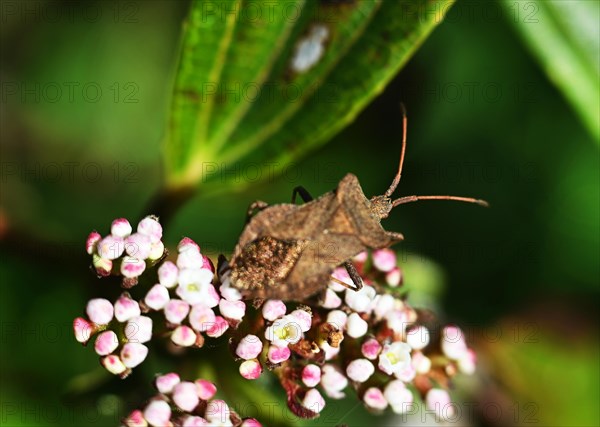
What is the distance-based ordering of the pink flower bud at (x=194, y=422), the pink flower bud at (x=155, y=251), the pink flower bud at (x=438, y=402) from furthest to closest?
the pink flower bud at (x=438, y=402)
the pink flower bud at (x=155, y=251)
the pink flower bud at (x=194, y=422)

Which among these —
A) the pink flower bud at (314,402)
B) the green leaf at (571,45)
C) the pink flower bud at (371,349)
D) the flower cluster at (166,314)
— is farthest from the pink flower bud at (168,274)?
the green leaf at (571,45)

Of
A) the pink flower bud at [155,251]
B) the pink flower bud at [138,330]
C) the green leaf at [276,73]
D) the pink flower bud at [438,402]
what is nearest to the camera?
the pink flower bud at [138,330]

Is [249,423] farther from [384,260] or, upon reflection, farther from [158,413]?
[384,260]

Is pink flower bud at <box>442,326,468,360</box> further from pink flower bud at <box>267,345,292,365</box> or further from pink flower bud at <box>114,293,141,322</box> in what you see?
pink flower bud at <box>114,293,141,322</box>

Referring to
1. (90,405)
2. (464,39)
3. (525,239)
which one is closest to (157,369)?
(90,405)

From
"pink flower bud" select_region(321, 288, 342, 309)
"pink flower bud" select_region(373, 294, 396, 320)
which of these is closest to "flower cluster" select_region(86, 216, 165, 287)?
"pink flower bud" select_region(321, 288, 342, 309)

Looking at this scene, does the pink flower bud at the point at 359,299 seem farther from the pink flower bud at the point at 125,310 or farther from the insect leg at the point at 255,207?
the pink flower bud at the point at 125,310
